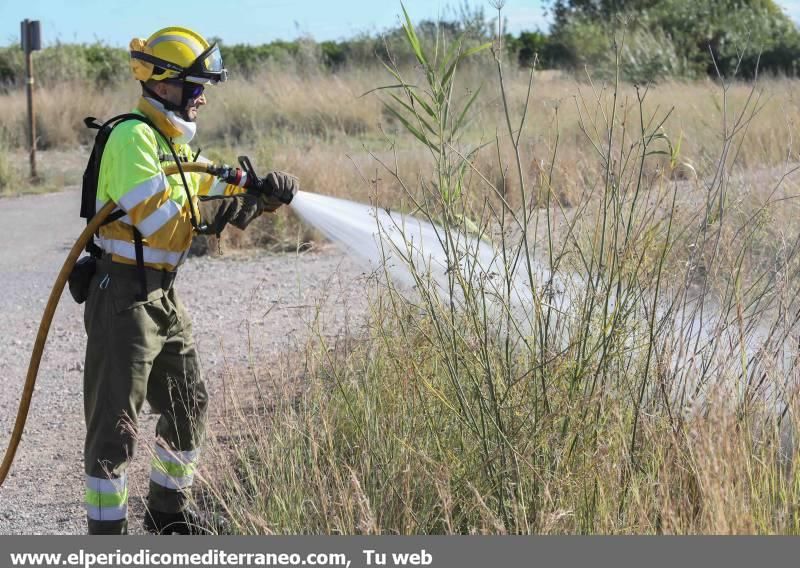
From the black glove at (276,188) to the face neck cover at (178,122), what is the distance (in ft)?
1.00

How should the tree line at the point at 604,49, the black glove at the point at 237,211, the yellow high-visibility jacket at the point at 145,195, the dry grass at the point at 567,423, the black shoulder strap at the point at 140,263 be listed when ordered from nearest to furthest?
the dry grass at the point at 567,423
the yellow high-visibility jacket at the point at 145,195
the black shoulder strap at the point at 140,263
the black glove at the point at 237,211
the tree line at the point at 604,49

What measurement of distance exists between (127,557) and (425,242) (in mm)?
2458

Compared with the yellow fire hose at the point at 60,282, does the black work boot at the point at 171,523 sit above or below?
below

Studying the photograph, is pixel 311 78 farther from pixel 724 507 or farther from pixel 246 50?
pixel 724 507

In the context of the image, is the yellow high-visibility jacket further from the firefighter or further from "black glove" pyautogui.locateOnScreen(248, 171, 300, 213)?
"black glove" pyautogui.locateOnScreen(248, 171, 300, 213)

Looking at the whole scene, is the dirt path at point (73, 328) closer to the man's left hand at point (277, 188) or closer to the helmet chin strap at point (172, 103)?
the man's left hand at point (277, 188)

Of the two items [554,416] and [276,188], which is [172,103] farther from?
[554,416]

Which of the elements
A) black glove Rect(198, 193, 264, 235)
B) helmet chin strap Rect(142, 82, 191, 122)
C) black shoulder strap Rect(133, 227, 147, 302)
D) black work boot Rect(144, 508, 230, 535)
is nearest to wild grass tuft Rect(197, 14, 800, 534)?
black work boot Rect(144, 508, 230, 535)

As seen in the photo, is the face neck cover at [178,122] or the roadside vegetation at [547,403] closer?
the roadside vegetation at [547,403]

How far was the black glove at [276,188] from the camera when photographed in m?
3.78

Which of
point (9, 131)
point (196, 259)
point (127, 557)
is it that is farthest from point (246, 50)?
point (127, 557)

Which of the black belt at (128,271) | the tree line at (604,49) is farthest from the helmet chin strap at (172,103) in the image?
the tree line at (604,49)

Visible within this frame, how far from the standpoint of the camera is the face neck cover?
358 centimetres

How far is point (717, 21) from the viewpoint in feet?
86.7
